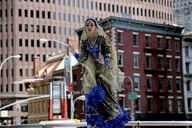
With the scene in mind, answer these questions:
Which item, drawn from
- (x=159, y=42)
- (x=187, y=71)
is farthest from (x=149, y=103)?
(x=187, y=71)

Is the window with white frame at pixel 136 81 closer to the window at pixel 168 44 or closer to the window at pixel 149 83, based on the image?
the window at pixel 149 83

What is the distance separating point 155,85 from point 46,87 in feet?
64.3

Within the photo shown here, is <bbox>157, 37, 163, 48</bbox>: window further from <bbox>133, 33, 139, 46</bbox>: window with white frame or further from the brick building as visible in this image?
<bbox>133, 33, 139, 46</bbox>: window with white frame

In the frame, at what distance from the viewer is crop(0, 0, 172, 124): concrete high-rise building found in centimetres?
11450

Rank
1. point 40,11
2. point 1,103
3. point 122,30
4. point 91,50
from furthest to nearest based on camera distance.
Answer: point 40,11, point 1,103, point 122,30, point 91,50

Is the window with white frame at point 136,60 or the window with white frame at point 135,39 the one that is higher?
the window with white frame at point 135,39

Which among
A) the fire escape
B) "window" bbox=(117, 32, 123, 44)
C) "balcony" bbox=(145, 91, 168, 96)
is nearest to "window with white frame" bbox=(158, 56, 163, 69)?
the fire escape

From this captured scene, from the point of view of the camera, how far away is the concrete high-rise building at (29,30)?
376 ft

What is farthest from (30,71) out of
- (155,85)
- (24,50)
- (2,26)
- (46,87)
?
(155,85)

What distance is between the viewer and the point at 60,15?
407 ft

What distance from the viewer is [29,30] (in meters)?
119

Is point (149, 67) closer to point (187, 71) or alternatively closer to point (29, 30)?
point (187, 71)

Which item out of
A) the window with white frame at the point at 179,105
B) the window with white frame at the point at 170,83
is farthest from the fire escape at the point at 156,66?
the window with white frame at the point at 179,105

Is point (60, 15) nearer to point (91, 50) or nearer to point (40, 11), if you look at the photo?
point (40, 11)
